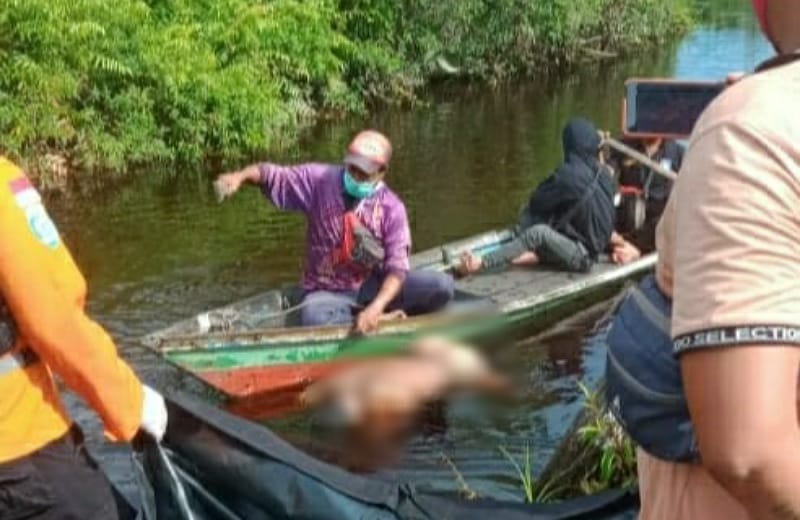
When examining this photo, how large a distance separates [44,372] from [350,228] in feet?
17.0

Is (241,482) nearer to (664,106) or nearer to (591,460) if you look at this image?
(591,460)

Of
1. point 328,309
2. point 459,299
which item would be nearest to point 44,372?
point 328,309

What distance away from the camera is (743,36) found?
34.3 meters

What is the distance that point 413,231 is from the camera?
13789 millimetres

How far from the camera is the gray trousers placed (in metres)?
10.4

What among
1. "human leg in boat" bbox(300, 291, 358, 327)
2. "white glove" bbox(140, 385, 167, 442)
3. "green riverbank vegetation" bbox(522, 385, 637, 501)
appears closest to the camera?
"white glove" bbox(140, 385, 167, 442)

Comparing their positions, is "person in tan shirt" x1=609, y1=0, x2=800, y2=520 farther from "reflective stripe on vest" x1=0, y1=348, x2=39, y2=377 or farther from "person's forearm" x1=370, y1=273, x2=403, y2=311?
"person's forearm" x1=370, y1=273, x2=403, y2=311

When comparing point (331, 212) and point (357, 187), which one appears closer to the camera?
point (357, 187)

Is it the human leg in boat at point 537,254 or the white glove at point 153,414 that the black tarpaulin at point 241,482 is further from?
the human leg in boat at point 537,254

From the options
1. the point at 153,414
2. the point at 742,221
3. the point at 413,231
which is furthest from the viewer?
the point at 413,231

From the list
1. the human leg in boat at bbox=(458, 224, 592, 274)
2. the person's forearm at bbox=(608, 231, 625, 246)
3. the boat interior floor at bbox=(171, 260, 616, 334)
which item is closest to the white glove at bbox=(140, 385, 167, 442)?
the boat interior floor at bbox=(171, 260, 616, 334)

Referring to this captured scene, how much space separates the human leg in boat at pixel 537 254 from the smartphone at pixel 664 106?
3.98 ft

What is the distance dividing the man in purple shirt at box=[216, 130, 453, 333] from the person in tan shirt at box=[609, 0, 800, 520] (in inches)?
264

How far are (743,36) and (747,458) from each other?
114 ft
